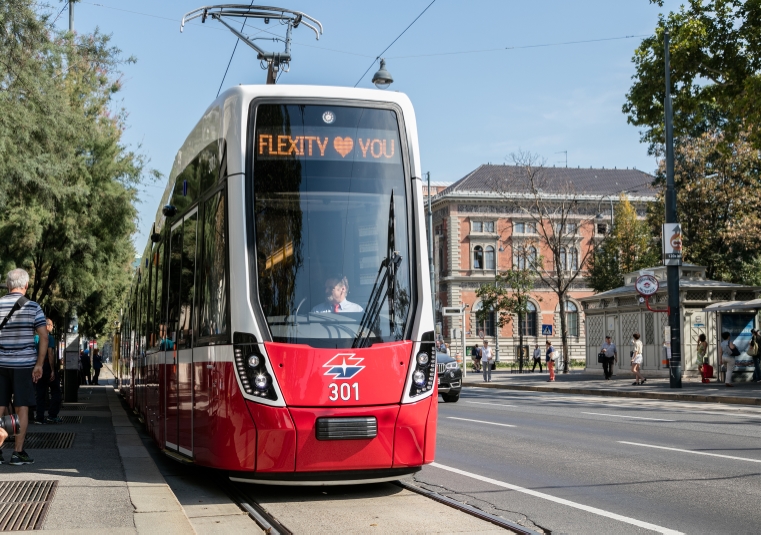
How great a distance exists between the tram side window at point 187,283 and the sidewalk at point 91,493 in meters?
1.33

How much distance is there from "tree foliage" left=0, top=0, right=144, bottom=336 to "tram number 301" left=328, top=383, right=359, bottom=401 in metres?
9.97

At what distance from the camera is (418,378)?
27.0 feet

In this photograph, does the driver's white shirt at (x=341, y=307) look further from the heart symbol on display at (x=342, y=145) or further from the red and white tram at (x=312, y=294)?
the heart symbol on display at (x=342, y=145)

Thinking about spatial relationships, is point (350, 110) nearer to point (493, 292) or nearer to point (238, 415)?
point (238, 415)

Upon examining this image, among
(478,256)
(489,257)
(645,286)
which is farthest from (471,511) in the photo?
(489,257)

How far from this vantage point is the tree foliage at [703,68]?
25047mm

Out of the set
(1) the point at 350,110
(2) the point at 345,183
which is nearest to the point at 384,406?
(2) the point at 345,183

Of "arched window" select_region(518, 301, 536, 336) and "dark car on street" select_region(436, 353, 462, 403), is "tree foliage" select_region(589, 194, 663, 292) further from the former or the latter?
"dark car on street" select_region(436, 353, 462, 403)

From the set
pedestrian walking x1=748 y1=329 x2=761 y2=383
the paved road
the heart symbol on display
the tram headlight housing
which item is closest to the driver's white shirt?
the tram headlight housing

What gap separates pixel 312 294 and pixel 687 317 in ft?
93.3

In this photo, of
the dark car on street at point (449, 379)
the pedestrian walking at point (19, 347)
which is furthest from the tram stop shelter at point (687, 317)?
the pedestrian walking at point (19, 347)

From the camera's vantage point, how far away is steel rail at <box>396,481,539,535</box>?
6.88 m

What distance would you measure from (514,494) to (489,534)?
2.09m

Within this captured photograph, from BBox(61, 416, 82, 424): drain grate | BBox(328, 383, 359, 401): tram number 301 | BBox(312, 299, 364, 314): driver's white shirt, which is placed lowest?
BBox(61, 416, 82, 424): drain grate
